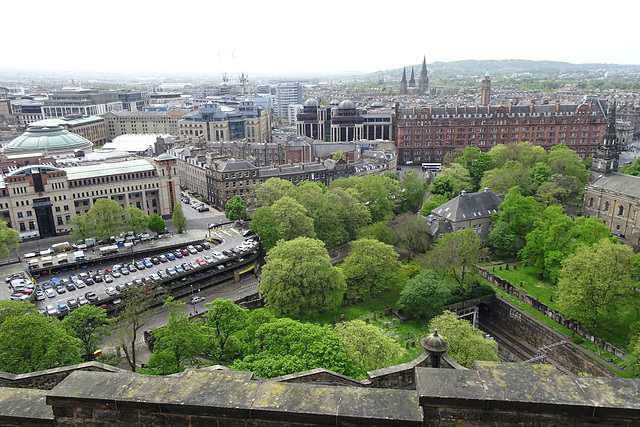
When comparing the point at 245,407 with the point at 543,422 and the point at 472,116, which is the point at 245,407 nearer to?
the point at 543,422

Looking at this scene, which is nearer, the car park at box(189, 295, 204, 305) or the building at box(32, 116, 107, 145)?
the car park at box(189, 295, 204, 305)

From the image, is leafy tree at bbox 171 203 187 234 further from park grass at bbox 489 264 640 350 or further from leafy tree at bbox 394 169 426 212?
park grass at bbox 489 264 640 350

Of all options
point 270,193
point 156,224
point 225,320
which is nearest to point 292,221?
point 270,193

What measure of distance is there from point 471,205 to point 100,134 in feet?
482

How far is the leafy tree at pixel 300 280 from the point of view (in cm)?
4941

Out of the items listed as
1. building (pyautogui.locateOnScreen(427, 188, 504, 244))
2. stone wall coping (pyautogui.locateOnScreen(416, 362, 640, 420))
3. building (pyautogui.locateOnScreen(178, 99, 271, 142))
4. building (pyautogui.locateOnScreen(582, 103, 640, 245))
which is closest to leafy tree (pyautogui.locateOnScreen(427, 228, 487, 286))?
building (pyautogui.locateOnScreen(427, 188, 504, 244))

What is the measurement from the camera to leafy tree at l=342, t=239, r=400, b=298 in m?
54.8

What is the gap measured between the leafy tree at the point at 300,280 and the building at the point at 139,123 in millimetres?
138919

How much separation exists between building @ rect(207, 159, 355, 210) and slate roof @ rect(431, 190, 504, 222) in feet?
114

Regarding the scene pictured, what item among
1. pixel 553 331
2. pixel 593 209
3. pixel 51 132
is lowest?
pixel 553 331

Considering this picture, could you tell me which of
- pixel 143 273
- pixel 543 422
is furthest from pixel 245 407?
pixel 143 273

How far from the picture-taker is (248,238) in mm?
73438

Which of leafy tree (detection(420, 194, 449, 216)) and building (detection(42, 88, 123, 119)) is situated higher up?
building (detection(42, 88, 123, 119))

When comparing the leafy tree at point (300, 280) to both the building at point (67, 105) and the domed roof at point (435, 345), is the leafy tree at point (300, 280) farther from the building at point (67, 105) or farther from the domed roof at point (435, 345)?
the building at point (67, 105)
